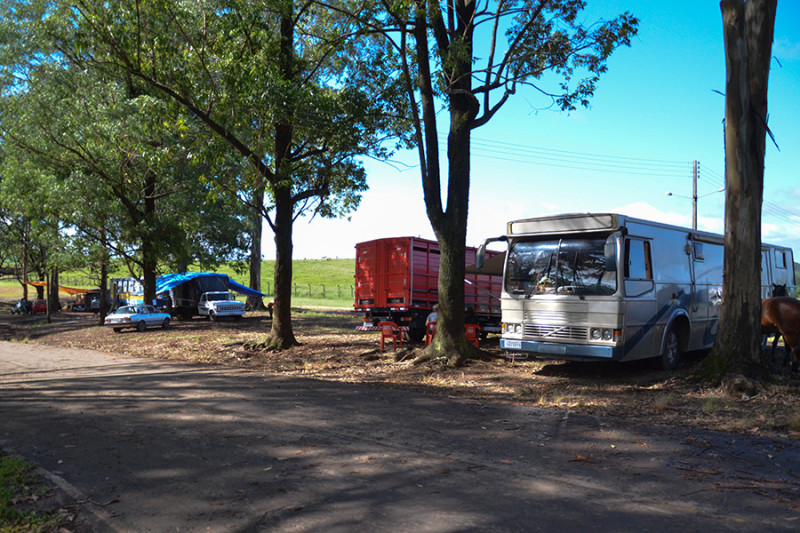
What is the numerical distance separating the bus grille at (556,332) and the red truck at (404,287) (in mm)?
7717

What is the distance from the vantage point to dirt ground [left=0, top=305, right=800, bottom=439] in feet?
26.3

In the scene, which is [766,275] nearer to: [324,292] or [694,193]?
[694,193]

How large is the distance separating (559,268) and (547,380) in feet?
6.83

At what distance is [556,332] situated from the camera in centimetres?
1102

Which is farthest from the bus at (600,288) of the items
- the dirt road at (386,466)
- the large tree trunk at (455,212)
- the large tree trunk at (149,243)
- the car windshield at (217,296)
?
the car windshield at (217,296)

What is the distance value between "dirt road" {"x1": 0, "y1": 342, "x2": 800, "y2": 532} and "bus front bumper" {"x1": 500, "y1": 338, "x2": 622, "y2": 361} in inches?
97.0

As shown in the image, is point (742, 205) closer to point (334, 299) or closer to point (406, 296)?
point (406, 296)

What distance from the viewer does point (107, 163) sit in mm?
24672

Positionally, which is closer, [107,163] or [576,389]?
[576,389]

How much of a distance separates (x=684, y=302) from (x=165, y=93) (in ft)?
43.1

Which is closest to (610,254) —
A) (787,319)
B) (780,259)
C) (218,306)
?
(787,319)

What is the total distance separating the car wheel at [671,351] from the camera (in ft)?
38.7

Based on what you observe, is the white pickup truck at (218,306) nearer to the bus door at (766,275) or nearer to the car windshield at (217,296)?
the car windshield at (217,296)

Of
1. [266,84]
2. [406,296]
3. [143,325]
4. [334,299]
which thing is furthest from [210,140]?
[334,299]
